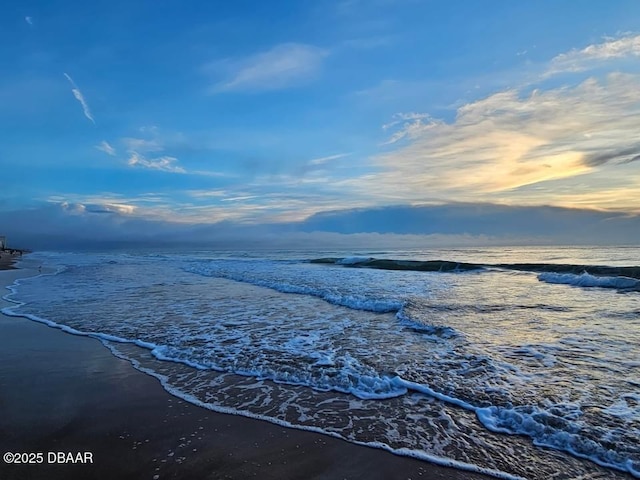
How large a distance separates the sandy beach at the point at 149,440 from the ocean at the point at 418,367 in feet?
0.90

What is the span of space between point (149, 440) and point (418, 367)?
4216 millimetres

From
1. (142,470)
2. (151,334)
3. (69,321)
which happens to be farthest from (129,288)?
(142,470)

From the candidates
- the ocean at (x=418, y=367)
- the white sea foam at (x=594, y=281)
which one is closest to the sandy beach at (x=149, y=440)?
the ocean at (x=418, y=367)

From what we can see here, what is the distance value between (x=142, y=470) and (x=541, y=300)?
14.0 metres

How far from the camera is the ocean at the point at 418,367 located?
3955mm

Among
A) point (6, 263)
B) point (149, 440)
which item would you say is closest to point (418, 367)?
point (149, 440)

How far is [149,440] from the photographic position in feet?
12.6

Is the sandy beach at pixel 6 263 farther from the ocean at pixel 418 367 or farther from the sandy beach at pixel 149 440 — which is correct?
the sandy beach at pixel 149 440

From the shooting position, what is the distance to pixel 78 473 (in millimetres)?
3273

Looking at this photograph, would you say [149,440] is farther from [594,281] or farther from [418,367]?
[594,281]

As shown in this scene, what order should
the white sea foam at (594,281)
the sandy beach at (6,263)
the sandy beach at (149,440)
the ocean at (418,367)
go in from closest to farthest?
the sandy beach at (149,440), the ocean at (418,367), the white sea foam at (594,281), the sandy beach at (6,263)

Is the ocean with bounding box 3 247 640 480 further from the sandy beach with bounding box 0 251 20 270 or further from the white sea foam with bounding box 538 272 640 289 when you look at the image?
the sandy beach with bounding box 0 251 20 270

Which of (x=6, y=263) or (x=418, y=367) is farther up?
(x=418, y=367)

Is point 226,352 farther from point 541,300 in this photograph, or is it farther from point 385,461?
point 541,300
